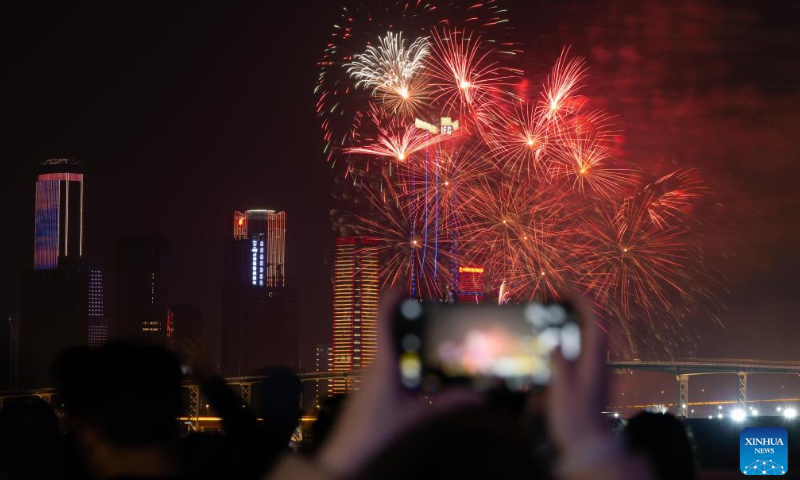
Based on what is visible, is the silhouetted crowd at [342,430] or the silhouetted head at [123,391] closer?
the silhouetted crowd at [342,430]

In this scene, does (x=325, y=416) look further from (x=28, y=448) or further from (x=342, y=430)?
(x=342, y=430)

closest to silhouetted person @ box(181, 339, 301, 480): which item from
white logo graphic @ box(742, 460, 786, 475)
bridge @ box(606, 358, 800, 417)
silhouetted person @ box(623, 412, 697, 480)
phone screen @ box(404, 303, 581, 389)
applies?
silhouetted person @ box(623, 412, 697, 480)

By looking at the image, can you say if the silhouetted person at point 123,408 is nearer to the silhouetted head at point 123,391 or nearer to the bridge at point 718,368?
the silhouetted head at point 123,391

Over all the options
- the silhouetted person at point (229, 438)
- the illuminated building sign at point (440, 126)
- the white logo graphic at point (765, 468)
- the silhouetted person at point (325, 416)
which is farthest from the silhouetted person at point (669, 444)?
the illuminated building sign at point (440, 126)

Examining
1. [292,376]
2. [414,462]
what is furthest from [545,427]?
[292,376]

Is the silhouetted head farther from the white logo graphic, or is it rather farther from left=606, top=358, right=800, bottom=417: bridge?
left=606, top=358, right=800, bottom=417: bridge

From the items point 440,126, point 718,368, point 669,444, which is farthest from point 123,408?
point 718,368
